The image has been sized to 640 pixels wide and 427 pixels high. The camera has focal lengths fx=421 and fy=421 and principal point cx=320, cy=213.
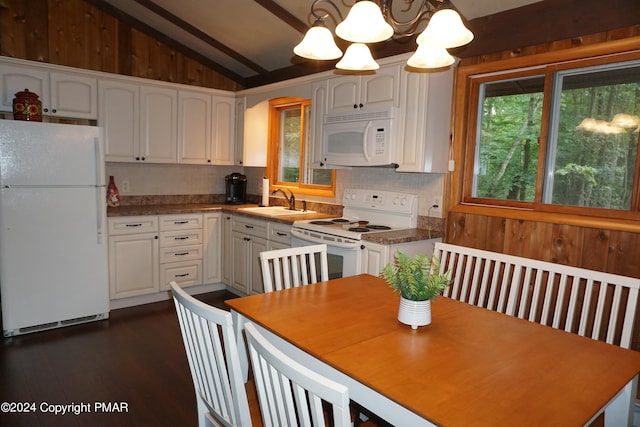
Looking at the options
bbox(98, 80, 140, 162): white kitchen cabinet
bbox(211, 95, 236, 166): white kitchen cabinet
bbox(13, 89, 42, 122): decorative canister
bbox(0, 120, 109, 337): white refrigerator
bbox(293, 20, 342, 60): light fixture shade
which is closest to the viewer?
bbox(293, 20, 342, 60): light fixture shade

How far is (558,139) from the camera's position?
2594mm

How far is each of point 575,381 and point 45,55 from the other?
4.51m

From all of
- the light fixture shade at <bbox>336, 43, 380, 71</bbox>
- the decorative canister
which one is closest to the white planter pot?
the light fixture shade at <bbox>336, 43, 380, 71</bbox>

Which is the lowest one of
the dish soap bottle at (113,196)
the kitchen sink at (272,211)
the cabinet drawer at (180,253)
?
the cabinet drawer at (180,253)

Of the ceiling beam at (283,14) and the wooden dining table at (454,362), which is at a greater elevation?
the ceiling beam at (283,14)

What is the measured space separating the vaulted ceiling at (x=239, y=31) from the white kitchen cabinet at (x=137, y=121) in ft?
2.18

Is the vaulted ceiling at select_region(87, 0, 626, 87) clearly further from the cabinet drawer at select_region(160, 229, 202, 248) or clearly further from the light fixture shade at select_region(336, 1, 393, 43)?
the cabinet drawer at select_region(160, 229, 202, 248)

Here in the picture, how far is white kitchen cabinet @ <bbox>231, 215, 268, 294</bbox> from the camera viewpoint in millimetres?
3836

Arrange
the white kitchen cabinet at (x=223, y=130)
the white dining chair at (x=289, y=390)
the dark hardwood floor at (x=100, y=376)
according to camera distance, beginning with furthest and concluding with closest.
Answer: the white kitchen cabinet at (x=223, y=130)
the dark hardwood floor at (x=100, y=376)
the white dining chair at (x=289, y=390)

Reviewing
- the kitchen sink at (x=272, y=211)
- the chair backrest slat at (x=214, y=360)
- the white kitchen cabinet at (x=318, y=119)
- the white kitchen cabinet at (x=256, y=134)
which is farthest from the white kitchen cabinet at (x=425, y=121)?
the chair backrest slat at (x=214, y=360)

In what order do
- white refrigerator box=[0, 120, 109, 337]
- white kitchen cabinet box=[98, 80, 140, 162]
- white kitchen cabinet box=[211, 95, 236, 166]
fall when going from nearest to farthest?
white refrigerator box=[0, 120, 109, 337], white kitchen cabinet box=[98, 80, 140, 162], white kitchen cabinet box=[211, 95, 236, 166]

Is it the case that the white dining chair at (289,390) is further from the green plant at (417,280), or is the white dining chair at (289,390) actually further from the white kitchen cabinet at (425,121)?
the white kitchen cabinet at (425,121)

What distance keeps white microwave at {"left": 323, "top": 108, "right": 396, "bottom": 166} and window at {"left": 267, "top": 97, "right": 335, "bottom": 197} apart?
2.06 feet

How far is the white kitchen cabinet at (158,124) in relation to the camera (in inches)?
157
